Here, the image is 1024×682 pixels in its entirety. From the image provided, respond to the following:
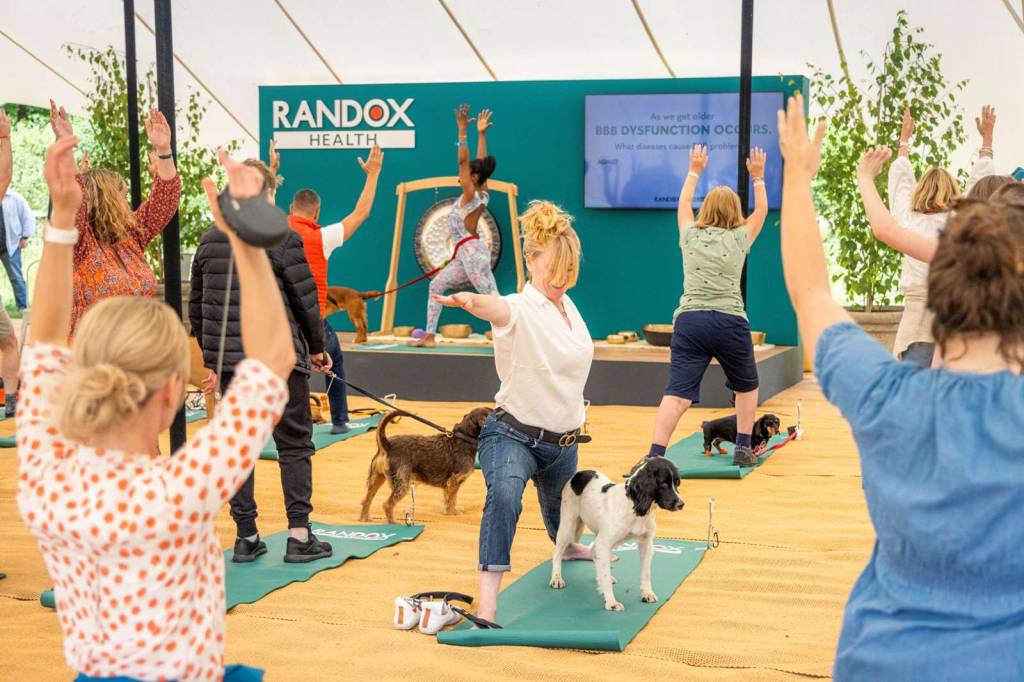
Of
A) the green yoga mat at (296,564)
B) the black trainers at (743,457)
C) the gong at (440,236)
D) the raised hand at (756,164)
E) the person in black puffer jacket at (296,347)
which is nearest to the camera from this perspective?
the green yoga mat at (296,564)

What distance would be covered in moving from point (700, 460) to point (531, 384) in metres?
3.00

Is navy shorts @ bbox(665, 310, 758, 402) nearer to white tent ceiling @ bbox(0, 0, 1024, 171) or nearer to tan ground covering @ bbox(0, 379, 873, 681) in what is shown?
tan ground covering @ bbox(0, 379, 873, 681)

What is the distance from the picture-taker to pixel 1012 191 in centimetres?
358

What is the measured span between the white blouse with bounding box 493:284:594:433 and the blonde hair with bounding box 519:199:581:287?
9 centimetres

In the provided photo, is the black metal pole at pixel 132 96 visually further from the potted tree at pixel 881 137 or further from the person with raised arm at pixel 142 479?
the potted tree at pixel 881 137

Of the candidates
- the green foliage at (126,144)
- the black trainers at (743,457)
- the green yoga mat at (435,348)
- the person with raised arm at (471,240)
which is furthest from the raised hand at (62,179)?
the green foliage at (126,144)

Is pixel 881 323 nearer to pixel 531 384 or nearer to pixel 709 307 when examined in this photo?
pixel 709 307

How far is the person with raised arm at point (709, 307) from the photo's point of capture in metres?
5.93

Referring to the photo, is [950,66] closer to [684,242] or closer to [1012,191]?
[684,242]

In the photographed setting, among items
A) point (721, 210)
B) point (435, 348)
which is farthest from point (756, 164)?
point (435, 348)

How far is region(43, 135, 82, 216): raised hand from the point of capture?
1.94 m

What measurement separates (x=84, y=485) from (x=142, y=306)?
0.25 meters

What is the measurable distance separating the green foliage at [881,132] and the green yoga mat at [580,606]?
5743 mm

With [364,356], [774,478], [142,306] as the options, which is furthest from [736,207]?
[142,306]
